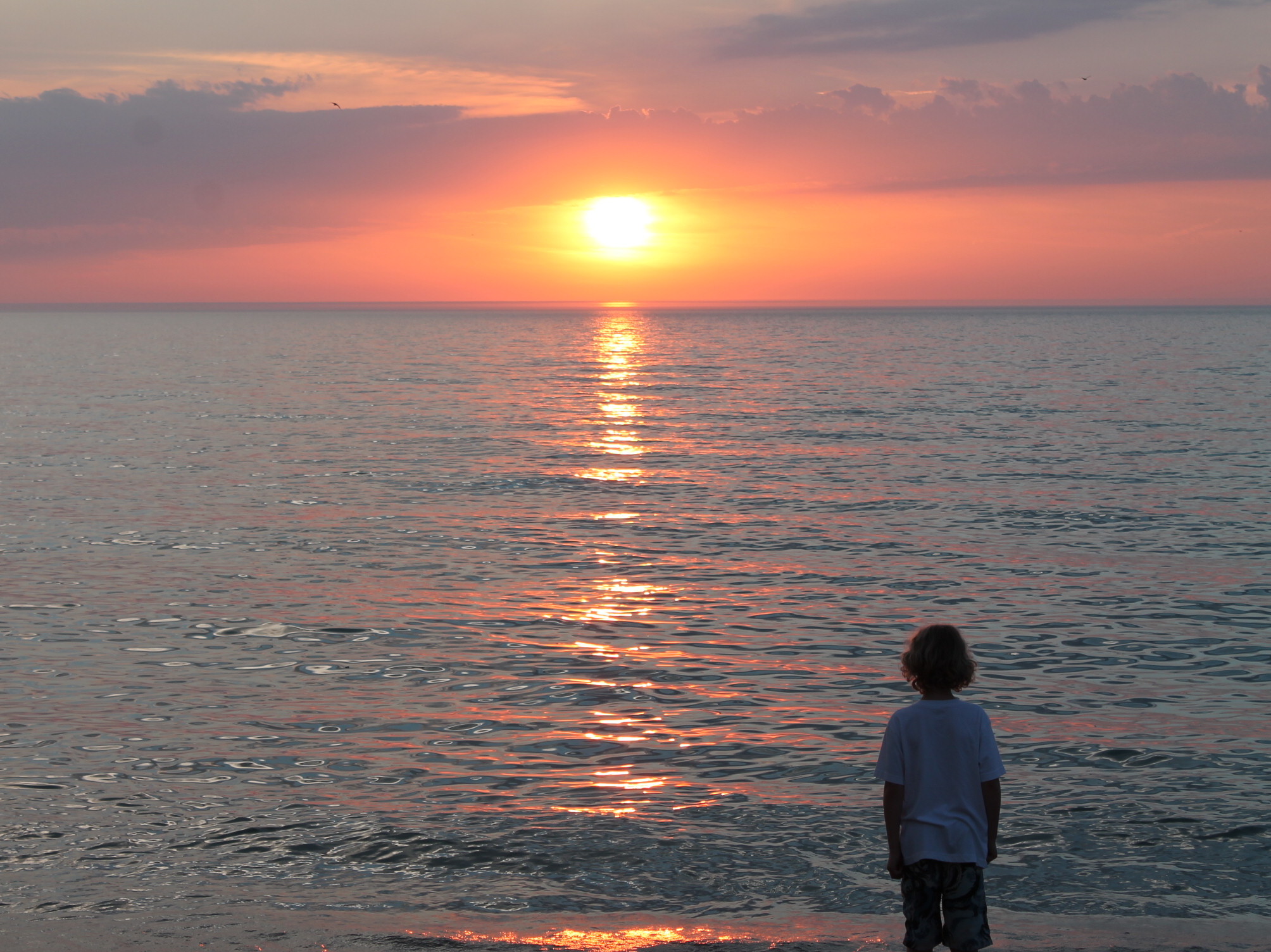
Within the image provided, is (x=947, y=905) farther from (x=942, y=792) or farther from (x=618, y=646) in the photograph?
(x=618, y=646)

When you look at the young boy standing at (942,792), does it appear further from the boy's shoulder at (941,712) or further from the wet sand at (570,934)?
the wet sand at (570,934)

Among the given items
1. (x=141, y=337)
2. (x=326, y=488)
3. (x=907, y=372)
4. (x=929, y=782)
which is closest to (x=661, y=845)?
(x=929, y=782)

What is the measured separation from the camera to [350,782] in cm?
1024

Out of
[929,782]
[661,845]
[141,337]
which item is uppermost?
[141,337]

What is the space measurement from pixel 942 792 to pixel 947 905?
0.56 metres

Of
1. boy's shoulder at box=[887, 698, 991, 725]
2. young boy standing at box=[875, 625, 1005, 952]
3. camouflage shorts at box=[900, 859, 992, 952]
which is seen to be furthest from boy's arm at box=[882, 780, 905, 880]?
boy's shoulder at box=[887, 698, 991, 725]

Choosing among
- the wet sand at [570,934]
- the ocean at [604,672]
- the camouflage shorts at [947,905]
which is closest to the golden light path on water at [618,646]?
the ocean at [604,672]

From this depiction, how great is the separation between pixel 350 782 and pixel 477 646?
442cm

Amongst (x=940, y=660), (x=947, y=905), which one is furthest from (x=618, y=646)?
(x=940, y=660)

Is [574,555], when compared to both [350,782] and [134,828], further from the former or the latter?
[134,828]

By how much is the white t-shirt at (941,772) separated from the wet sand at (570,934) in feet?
5.55

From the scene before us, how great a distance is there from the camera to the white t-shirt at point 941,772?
5.51m

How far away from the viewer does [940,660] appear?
542 cm

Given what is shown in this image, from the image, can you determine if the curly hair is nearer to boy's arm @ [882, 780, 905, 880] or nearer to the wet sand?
boy's arm @ [882, 780, 905, 880]
